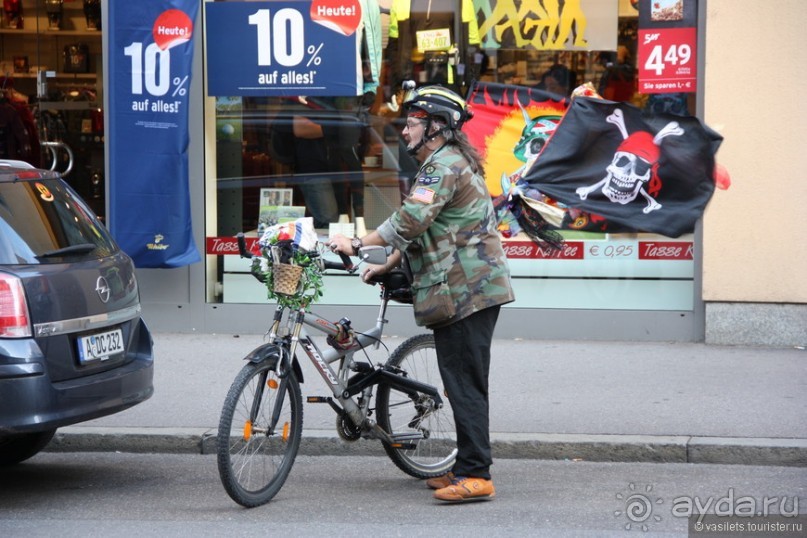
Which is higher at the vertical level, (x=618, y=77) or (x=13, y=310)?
(x=618, y=77)

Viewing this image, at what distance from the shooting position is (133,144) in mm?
9445

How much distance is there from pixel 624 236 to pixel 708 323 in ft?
3.23

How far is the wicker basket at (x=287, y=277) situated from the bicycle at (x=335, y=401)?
115mm

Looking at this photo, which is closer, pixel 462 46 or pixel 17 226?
pixel 17 226

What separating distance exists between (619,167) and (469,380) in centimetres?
421

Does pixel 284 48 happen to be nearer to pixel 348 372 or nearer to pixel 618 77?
pixel 618 77

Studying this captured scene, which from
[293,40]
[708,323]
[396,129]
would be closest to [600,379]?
[708,323]

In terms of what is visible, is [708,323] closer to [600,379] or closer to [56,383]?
[600,379]

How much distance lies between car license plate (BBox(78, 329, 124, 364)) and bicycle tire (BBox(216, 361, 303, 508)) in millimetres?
753

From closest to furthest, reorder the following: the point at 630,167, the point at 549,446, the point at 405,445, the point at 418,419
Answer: the point at 405,445 → the point at 418,419 → the point at 549,446 → the point at 630,167

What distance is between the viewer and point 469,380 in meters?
5.76

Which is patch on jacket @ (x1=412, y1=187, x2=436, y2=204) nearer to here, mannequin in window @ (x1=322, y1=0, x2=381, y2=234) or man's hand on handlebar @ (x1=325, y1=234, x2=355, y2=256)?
man's hand on handlebar @ (x1=325, y1=234, x2=355, y2=256)

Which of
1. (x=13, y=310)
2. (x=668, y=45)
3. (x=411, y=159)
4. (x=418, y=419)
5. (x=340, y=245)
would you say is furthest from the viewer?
(x=411, y=159)

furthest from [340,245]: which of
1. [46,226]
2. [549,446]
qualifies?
[549,446]
